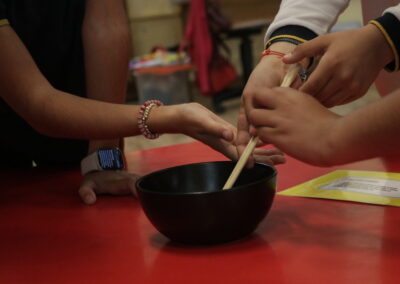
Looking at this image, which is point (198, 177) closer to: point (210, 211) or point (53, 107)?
point (210, 211)

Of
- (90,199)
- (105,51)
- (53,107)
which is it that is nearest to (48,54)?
(105,51)

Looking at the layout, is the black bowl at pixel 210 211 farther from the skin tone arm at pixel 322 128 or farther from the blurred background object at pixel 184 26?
the blurred background object at pixel 184 26

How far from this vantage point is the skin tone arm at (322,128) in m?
0.58

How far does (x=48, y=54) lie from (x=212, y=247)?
0.78 meters

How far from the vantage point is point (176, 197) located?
0.64 metres

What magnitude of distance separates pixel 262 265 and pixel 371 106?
0.20 metres

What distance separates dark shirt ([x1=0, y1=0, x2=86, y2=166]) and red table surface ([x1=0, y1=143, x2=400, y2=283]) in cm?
43

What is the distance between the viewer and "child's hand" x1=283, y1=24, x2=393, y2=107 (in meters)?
0.76

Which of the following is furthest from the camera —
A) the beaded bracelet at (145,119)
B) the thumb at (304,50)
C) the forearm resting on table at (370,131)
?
the beaded bracelet at (145,119)

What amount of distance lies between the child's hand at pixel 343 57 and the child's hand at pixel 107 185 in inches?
14.4

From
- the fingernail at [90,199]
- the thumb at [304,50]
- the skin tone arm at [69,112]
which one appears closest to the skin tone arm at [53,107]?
the skin tone arm at [69,112]

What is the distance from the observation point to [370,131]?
23.0 inches

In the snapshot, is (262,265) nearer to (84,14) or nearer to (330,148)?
(330,148)

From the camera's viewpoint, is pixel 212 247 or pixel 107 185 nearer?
pixel 212 247
